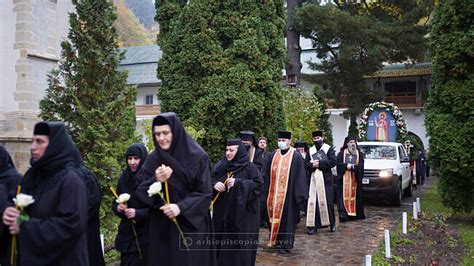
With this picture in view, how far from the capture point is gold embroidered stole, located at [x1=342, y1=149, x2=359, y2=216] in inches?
453

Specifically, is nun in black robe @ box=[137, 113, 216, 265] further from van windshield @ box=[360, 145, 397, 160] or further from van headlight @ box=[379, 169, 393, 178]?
van windshield @ box=[360, 145, 397, 160]

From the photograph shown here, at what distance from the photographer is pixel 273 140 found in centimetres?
1320

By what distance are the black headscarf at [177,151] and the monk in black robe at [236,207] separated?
1.66 m

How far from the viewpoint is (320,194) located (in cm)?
1030

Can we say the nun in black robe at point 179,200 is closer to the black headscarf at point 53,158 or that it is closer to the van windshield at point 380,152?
the black headscarf at point 53,158

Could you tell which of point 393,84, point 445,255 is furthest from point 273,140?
point 393,84

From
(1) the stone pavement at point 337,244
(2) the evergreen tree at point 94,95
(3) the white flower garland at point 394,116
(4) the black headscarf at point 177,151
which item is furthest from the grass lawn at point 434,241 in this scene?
(3) the white flower garland at point 394,116

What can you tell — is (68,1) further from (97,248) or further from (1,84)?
(97,248)

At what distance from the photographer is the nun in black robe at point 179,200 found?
4047 mm

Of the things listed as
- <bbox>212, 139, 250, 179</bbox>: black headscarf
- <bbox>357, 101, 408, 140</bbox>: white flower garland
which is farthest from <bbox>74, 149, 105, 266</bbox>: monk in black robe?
<bbox>357, 101, 408, 140</bbox>: white flower garland

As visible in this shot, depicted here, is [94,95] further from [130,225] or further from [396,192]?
[396,192]

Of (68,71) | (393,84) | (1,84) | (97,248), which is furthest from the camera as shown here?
(393,84)

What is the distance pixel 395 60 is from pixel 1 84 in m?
19.8

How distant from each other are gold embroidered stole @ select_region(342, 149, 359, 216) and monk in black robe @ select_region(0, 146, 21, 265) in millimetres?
8668
